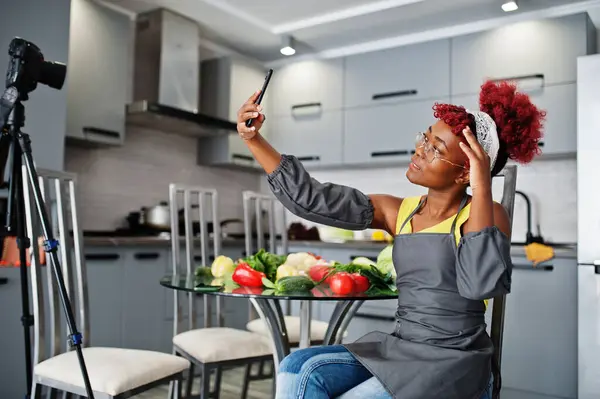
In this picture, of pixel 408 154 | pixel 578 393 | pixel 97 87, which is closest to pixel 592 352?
pixel 578 393

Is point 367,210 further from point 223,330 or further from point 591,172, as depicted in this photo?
point 591,172

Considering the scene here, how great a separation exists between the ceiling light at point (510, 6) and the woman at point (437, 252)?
2.50m

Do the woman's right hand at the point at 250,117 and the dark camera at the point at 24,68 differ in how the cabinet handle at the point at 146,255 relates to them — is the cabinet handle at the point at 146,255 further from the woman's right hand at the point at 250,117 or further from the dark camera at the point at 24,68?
the woman's right hand at the point at 250,117

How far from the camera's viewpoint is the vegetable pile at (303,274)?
1.72 meters

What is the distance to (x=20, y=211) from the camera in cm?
198

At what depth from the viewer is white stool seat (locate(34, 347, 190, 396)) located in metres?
1.81

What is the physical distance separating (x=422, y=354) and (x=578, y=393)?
2281 mm

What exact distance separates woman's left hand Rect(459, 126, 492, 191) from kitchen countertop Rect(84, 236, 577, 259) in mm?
2272

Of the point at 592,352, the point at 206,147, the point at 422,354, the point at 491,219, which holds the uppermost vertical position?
the point at 206,147

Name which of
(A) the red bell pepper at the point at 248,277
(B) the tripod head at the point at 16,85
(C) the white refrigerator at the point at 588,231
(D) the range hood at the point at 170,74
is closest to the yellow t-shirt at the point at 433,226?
(A) the red bell pepper at the point at 248,277

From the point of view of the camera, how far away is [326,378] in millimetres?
1294

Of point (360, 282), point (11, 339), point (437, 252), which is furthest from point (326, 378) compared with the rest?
point (11, 339)

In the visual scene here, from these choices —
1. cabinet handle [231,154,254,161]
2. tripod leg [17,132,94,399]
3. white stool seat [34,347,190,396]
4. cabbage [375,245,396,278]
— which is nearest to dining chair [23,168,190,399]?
white stool seat [34,347,190,396]

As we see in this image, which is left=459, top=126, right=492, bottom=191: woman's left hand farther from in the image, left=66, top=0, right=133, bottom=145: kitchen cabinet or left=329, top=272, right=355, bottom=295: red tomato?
left=66, top=0, right=133, bottom=145: kitchen cabinet
